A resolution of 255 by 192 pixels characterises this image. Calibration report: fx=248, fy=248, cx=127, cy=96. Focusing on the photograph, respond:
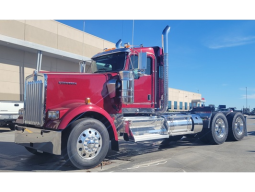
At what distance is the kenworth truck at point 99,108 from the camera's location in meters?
5.21

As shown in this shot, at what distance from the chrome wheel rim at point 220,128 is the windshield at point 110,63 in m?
4.65

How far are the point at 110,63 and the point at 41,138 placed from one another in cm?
277

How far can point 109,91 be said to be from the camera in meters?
6.33

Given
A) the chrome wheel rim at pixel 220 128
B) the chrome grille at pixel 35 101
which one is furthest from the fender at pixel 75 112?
the chrome wheel rim at pixel 220 128

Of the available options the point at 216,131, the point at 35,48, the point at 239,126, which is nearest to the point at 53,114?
the point at 216,131

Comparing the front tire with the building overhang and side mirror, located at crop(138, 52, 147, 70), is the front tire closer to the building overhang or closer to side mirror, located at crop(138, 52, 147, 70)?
side mirror, located at crop(138, 52, 147, 70)

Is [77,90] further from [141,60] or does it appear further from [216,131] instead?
[216,131]

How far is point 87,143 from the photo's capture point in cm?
529

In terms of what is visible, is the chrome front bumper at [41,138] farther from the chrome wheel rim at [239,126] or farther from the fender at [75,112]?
the chrome wheel rim at [239,126]

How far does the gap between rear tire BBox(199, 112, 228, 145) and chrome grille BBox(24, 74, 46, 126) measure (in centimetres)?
574
